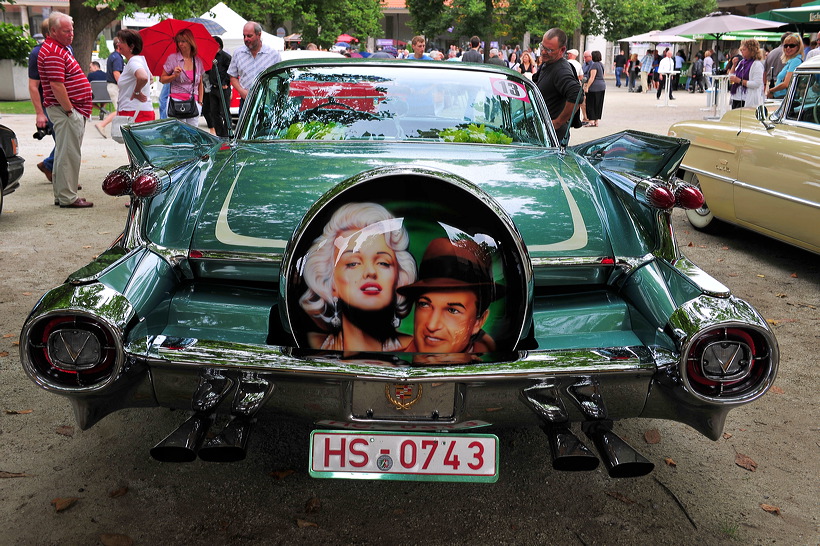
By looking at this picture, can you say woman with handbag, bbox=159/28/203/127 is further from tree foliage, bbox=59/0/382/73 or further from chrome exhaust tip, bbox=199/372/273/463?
tree foliage, bbox=59/0/382/73

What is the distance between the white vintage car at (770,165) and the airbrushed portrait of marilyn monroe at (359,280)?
4153 millimetres

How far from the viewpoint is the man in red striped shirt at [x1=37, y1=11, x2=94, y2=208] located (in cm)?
759

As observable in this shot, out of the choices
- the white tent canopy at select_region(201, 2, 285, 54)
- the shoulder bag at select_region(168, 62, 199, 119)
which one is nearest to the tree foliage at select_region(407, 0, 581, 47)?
the white tent canopy at select_region(201, 2, 285, 54)

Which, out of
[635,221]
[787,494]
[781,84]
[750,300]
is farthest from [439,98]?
[781,84]

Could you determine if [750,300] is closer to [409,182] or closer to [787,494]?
[787,494]

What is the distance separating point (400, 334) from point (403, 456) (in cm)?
40

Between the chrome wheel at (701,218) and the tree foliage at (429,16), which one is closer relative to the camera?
the chrome wheel at (701,218)

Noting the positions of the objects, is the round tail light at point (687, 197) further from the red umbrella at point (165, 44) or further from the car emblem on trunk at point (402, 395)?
the red umbrella at point (165, 44)

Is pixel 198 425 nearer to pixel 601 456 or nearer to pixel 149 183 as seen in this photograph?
pixel 149 183

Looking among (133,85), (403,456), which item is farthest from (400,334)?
(133,85)

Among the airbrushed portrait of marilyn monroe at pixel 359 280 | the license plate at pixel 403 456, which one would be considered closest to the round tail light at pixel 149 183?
the airbrushed portrait of marilyn monroe at pixel 359 280

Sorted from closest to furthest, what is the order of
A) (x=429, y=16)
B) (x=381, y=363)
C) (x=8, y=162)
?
(x=381, y=363) → (x=8, y=162) → (x=429, y=16)

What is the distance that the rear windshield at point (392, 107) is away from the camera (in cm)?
411

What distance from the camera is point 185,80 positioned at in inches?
344
